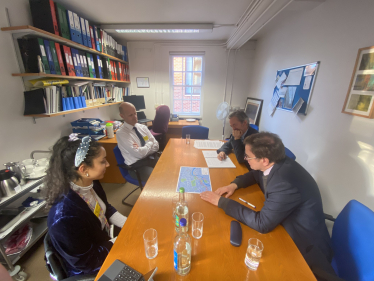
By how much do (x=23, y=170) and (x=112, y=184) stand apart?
135 cm

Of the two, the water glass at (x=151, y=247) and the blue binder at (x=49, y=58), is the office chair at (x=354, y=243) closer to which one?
the water glass at (x=151, y=247)

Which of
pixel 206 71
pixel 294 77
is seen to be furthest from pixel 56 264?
pixel 206 71

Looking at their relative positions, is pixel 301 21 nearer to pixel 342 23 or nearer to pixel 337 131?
pixel 342 23

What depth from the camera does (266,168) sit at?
115 centimetres

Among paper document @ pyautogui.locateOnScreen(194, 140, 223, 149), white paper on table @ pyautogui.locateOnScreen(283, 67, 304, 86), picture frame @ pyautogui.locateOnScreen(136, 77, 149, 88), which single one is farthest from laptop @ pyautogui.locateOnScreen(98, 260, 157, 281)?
picture frame @ pyautogui.locateOnScreen(136, 77, 149, 88)

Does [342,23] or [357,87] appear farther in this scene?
[342,23]

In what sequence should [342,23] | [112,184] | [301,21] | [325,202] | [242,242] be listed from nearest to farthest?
[242,242], [342,23], [325,202], [301,21], [112,184]

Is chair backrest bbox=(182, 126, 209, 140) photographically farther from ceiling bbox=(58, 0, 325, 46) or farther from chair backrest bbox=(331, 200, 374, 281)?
chair backrest bbox=(331, 200, 374, 281)

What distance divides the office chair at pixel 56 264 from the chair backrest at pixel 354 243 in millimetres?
1413

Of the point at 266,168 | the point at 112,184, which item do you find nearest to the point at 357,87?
the point at 266,168

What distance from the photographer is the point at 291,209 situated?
3.07 ft

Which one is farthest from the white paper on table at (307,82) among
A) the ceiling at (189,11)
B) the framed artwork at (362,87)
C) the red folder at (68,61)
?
the red folder at (68,61)

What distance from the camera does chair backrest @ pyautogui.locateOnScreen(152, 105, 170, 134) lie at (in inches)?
137

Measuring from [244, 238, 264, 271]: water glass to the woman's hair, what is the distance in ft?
3.47
